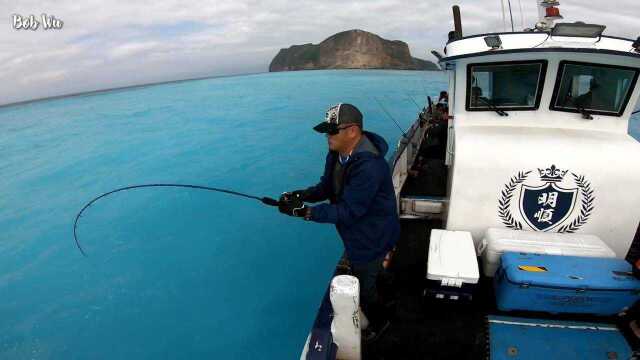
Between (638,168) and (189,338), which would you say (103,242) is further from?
(638,168)

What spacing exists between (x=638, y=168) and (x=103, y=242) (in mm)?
13187

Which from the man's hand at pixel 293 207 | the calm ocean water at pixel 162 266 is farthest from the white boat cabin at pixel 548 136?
the calm ocean water at pixel 162 266

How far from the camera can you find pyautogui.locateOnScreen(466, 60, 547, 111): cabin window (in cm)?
454

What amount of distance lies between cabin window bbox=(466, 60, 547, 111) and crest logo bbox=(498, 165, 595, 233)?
4.25 ft

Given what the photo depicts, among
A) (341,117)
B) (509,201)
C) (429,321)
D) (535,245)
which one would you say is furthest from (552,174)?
(341,117)

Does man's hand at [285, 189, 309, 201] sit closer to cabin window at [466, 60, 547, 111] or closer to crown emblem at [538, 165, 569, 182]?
crown emblem at [538, 165, 569, 182]

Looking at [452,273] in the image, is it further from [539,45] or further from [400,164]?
[400,164]

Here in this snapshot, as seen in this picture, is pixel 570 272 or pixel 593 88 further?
pixel 593 88

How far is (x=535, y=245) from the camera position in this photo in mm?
3719

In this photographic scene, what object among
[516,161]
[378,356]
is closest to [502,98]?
[516,161]

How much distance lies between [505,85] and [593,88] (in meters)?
1.04

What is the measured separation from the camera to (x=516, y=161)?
3.96 meters

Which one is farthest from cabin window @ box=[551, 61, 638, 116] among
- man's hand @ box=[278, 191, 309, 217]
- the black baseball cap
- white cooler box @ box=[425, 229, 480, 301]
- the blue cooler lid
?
man's hand @ box=[278, 191, 309, 217]

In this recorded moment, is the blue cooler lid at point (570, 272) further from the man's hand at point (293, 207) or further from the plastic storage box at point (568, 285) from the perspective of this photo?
the man's hand at point (293, 207)
